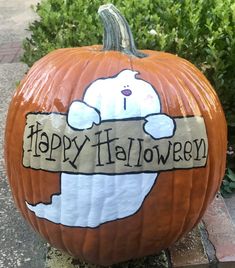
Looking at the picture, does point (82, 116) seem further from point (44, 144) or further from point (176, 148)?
point (176, 148)

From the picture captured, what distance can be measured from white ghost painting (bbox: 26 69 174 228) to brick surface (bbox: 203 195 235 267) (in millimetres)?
694

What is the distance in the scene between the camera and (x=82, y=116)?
7.21 feet

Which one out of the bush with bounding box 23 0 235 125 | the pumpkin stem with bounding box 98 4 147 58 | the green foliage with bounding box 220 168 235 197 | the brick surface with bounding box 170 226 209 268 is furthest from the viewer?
the green foliage with bounding box 220 168 235 197

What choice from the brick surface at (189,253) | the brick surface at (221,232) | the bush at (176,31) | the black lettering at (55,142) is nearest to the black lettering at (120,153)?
the black lettering at (55,142)

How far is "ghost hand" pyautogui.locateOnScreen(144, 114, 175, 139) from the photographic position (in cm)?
221

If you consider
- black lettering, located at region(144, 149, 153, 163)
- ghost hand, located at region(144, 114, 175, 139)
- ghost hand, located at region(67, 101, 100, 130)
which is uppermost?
ghost hand, located at region(67, 101, 100, 130)

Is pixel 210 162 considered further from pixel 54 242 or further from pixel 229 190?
pixel 229 190

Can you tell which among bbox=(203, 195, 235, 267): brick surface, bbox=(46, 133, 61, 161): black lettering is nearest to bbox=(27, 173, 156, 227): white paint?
bbox=(46, 133, 61, 161): black lettering

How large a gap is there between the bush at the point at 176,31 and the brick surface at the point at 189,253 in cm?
116

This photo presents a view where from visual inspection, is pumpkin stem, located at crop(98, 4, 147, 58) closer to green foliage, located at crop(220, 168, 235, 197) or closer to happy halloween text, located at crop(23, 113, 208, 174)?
happy halloween text, located at crop(23, 113, 208, 174)

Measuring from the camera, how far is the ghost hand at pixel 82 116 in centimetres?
219

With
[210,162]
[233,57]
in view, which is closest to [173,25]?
[233,57]

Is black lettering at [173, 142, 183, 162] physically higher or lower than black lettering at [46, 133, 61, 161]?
lower

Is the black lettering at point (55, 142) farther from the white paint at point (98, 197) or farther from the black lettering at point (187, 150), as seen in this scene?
the black lettering at point (187, 150)
